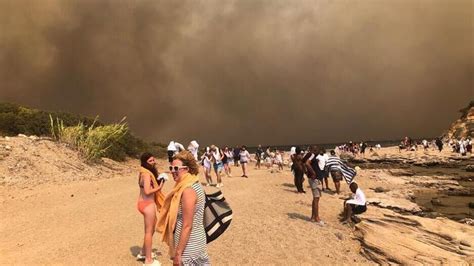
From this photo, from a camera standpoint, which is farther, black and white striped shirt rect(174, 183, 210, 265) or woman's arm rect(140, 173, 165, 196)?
woman's arm rect(140, 173, 165, 196)

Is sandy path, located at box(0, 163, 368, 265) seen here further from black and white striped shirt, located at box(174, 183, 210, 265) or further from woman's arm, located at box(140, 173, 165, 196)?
black and white striped shirt, located at box(174, 183, 210, 265)

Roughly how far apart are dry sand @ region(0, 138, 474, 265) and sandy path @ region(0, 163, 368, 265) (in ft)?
0.07

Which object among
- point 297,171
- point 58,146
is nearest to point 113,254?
point 297,171

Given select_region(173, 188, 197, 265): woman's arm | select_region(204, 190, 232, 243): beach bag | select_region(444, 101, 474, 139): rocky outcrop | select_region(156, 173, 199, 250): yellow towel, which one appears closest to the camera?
select_region(173, 188, 197, 265): woman's arm

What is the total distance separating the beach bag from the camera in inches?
194

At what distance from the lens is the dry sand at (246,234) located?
8.94 metres

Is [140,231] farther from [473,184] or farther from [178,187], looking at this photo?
Result: [473,184]

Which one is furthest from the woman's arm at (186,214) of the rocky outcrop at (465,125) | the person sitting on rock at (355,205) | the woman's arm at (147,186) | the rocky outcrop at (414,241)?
the rocky outcrop at (465,125)

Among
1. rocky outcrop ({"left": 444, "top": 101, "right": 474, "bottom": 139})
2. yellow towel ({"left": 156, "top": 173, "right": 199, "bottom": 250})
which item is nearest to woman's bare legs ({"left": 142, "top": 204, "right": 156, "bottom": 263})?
yellow towel ({"left": 156, "top": 173, "right": 199, "bottom": 250})

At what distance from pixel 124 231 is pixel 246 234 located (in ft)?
10.1

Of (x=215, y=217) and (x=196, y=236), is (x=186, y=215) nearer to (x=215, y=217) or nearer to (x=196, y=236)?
(x=196, y=236)

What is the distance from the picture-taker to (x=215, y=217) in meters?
4.98

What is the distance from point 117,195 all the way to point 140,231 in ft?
20.4

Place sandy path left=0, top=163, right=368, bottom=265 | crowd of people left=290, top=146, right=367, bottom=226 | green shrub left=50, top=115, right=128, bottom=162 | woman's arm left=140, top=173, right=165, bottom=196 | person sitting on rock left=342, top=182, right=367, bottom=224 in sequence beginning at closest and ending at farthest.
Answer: woman's arm left=140, top=173, right=165, bottom=196 < sandy path left=0, top=163, right=368, bottom=265 < crowd of people left=290, top=146, right=367, bottom=226 < person sitting on rock left=342, top=182, right=367, bottom=224 < green shrub left=50, top=115, right=128, bottom=162
